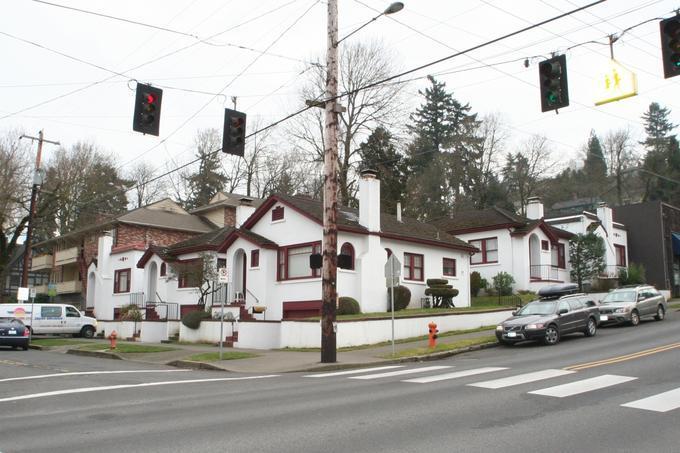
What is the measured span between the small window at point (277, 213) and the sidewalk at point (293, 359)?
8.65 metres

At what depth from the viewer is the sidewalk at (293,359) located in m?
17.3

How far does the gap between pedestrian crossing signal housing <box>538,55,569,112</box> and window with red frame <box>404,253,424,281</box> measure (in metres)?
17.8

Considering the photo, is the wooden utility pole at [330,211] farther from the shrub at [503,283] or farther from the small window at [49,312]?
the small window at [49,312]

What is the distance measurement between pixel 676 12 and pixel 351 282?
1806 centimetres

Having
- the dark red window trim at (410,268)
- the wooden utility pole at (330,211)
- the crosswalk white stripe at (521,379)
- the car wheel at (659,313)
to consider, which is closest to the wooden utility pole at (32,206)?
the dark red window trim at (410,268)

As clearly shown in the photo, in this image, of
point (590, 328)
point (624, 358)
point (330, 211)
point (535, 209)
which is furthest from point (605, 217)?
point (330, 211)

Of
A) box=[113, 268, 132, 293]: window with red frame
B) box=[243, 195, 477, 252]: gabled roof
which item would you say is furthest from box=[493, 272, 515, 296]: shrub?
box=[113, 268, 132, 293]: window with red frame

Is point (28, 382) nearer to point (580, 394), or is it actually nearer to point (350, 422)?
point (350, 422)

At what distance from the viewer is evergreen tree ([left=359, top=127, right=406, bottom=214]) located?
4931 centimetres

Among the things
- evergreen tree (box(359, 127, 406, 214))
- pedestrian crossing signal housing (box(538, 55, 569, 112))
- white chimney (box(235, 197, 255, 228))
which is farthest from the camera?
evergreen tree (box(359, 127, 406, 214))

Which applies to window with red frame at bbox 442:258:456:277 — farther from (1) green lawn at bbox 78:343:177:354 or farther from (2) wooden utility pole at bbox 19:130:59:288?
(2) wooden utility pole at bbox 19:130:59:288

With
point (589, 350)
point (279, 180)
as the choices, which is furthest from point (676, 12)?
point (279, 180)

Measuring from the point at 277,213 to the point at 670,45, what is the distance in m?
20.9

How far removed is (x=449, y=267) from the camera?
3338 centimetres
